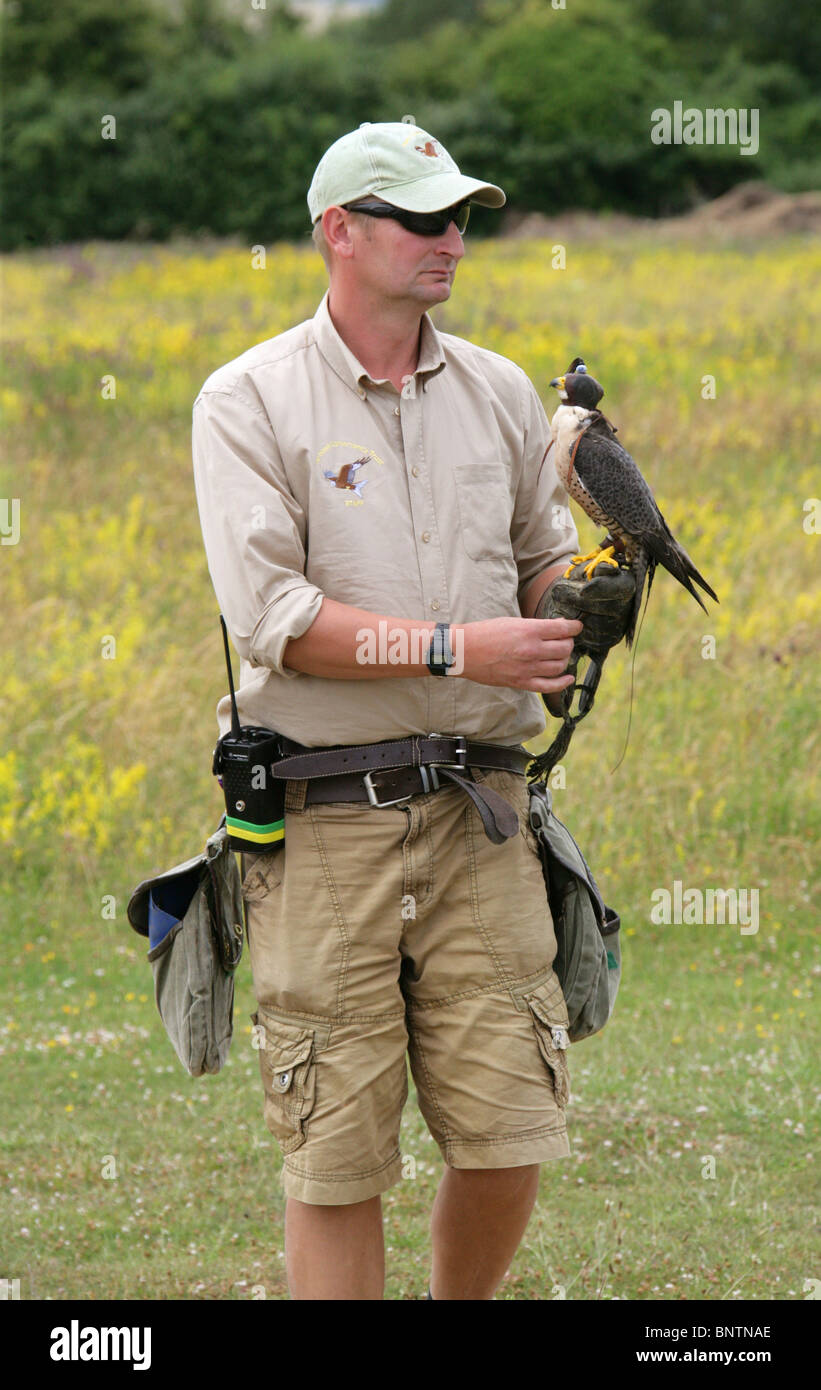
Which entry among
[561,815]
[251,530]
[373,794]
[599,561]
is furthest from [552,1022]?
[561,815]

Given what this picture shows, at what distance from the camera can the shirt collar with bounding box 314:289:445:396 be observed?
2.89 metres

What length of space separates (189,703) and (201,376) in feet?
19.2

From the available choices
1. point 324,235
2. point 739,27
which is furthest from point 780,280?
point 739,27

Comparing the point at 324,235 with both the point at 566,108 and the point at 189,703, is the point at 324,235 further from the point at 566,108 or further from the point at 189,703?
the point at 566,108

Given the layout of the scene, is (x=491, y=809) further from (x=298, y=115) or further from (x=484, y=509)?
(x=298, y=115)

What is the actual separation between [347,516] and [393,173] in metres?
0.67

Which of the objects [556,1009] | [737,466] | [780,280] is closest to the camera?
[556,1009]

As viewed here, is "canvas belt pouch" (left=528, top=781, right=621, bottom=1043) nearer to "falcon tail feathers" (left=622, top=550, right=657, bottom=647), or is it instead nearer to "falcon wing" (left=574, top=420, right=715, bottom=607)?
"falcon tail feathers" (left=622, top=550, right=657, bottom=647)

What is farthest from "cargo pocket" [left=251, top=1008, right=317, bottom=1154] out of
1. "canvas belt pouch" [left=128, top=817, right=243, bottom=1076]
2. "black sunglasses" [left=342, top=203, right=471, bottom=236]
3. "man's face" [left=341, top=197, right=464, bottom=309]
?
"black sunglasses" [left=342, top=203, right=471, bottom=236]

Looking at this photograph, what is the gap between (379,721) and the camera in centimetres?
284

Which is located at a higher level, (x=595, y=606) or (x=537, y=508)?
(x=537, y=508)

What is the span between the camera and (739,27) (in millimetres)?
48344

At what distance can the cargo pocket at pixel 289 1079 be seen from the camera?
2814 mm

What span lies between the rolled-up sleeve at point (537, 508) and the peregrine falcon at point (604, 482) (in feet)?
0.78
